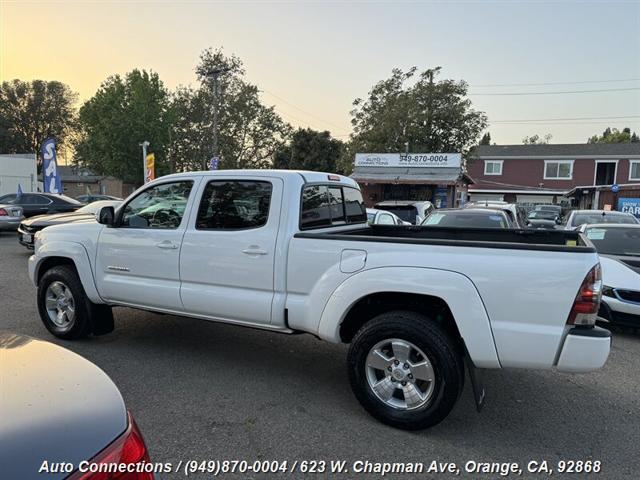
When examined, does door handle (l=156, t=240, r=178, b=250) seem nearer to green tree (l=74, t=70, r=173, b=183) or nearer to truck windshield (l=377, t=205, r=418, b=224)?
truck windshield (l=377, t=205, r=418, b=224)

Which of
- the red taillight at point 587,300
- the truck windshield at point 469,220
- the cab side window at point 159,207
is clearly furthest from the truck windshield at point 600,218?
the cab side window at point 159,207

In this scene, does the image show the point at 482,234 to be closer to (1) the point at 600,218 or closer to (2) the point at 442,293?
(2) the point at 442,293

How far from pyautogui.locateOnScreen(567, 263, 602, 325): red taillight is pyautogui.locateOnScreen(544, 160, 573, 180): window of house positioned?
157 ft

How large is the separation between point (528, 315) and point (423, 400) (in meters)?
0.96

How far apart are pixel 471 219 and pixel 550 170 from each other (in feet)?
139

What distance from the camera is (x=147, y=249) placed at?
171 inches

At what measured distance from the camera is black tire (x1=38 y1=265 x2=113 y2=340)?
473 cm

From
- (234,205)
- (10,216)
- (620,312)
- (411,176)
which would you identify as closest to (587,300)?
(234,205)

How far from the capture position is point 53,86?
60.5 meters

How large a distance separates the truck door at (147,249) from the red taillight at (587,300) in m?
3.25

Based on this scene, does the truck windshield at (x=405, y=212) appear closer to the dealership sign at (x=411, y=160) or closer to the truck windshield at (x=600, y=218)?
the truck windshield at (x=600, y=218)

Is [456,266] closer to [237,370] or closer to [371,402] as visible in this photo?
[371,402]

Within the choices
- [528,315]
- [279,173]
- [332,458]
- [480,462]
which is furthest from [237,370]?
[528,315]

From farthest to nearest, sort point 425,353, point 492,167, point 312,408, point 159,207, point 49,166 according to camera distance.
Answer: point 492,167 → point 49,166 → point 159,207 → point 312,408 → point 425,353
